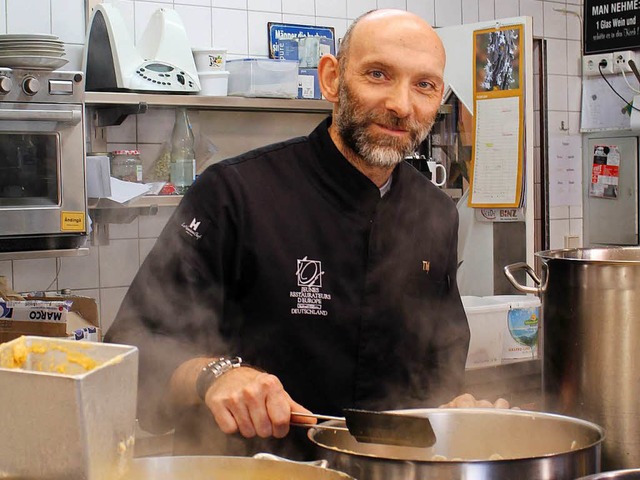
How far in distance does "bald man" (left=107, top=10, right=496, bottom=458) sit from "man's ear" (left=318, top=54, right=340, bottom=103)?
0.05ft

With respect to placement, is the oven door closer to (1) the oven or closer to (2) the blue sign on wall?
(1) the oven

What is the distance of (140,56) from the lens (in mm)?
3477

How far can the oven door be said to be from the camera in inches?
121

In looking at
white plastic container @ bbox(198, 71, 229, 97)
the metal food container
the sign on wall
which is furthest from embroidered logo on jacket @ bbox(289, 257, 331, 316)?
the sign on wall

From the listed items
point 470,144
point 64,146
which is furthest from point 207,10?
point 470,144

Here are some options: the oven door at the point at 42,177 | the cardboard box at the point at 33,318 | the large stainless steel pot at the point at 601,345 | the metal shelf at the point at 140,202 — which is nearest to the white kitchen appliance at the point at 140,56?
the oven door at the point at 42,177

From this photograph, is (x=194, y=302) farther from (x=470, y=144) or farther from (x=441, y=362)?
(x=470, y=144)

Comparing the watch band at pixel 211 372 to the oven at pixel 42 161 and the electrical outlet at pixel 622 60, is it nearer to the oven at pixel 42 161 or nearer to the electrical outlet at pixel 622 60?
the oven at pixel 42 161

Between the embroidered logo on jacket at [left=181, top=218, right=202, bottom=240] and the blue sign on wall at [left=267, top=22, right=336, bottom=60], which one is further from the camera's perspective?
the blue sign on wall at [left=267, top=22, right=336, bottom=60]

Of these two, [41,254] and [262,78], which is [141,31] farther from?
[41,254]

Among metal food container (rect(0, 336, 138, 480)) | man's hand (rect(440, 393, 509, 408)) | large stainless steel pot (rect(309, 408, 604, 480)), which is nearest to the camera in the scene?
metal food container (rect(0, 336, 138, 480))

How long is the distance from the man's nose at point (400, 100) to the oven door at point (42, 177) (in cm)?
165

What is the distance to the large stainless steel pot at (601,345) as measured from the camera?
1.24 m

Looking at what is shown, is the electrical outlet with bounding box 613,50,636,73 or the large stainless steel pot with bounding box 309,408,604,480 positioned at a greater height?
the electrical outlet with bounding box 613,50,636,73
